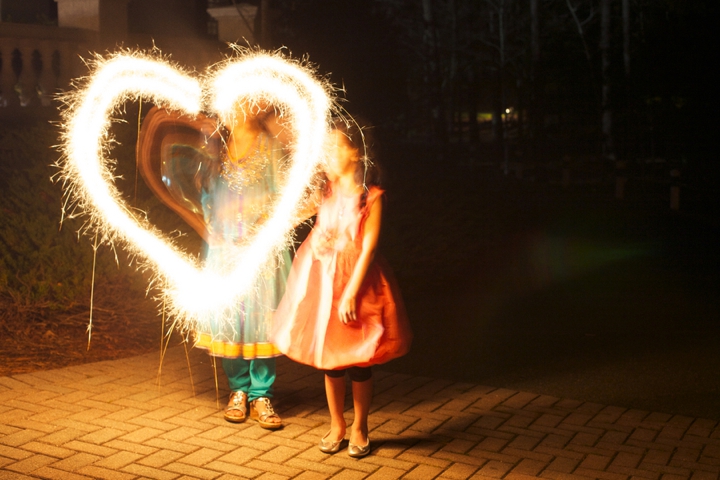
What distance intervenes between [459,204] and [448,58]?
53.2 metres

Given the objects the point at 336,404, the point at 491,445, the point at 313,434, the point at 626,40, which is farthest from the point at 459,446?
the point at 626,40

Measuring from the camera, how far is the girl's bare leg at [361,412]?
16.2 ft

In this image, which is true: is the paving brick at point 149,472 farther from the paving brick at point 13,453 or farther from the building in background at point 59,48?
the building in background at point 59,48

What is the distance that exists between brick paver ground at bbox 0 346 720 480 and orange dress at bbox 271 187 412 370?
581mm

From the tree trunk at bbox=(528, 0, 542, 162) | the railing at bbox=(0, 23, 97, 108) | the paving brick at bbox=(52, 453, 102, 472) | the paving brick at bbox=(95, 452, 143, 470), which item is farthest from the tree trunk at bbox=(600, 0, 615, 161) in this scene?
the paving brick at bbox=(52, 453, 102, 472)

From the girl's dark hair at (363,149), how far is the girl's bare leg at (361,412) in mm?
1035

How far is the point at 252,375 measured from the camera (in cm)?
561

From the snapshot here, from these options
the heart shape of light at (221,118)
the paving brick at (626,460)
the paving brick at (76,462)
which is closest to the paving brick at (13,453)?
the paving brick at (76,462)

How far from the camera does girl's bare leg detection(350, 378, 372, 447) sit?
4.95 meters

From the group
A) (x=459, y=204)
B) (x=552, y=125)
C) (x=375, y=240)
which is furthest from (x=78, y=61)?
(x=552, y=125)

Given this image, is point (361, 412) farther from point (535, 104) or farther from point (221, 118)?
point (535, 104)

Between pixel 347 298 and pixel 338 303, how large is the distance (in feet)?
0.42

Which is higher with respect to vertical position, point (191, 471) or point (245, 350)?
point (245, 350)

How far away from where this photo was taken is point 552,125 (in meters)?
41.8
